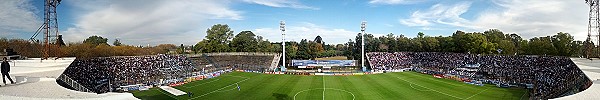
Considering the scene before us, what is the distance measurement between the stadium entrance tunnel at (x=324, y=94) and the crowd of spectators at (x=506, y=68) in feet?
46.1

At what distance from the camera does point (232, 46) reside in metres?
76.2

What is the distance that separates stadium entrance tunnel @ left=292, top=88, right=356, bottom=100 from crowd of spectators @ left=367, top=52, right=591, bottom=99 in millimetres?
14043

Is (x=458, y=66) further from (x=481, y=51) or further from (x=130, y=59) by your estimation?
(x=130, y=59)

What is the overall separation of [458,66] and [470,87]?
15365 millimetres

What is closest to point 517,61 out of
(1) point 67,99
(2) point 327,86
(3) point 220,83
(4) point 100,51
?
(2) point 327,86

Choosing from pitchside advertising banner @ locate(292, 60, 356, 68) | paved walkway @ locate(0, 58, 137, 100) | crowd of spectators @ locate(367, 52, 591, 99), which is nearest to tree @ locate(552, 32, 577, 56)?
crowd of spectators @ locate(367, 52, 591, 99)

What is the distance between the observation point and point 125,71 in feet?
126

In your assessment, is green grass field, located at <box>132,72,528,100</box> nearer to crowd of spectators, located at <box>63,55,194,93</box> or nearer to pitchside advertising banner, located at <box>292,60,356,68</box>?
crowd of spectators, located at <box>63,55,194,93</box>

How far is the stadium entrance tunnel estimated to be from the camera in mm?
26547

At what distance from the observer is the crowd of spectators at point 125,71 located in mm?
30703

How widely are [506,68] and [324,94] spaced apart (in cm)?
2449

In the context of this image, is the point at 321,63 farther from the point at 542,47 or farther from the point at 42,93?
the point at 42,93

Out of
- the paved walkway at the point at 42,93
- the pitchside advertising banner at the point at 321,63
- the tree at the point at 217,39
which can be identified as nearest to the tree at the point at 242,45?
the tree at the point at 217,39

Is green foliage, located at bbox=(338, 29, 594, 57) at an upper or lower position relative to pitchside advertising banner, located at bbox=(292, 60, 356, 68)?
upper
